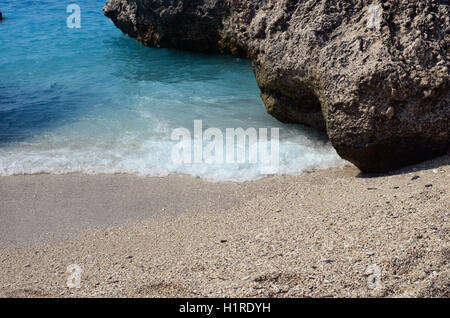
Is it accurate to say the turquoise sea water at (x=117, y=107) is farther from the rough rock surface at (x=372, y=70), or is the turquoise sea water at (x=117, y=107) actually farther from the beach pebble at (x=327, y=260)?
the beach pebble at (x=327, y=260)

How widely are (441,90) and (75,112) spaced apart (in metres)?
5.13

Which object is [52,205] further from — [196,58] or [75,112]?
[196,58]

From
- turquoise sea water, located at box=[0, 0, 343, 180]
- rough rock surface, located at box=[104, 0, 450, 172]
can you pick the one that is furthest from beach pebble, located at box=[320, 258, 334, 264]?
turquoise sea water, located at box=[0, 0, 343, 180]

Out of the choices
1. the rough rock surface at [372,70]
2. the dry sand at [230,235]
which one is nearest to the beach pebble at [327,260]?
the dry sand at [230,235]

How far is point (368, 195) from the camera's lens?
3996mm

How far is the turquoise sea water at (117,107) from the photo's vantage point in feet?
17.9

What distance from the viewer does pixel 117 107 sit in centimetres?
743

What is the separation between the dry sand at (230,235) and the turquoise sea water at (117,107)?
369mm

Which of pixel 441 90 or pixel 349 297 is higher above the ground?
pixel 441 90

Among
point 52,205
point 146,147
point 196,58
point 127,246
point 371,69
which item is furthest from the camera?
point 196,58

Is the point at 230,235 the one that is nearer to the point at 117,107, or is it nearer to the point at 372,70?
the point at 372,70

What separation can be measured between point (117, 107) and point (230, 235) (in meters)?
4.30
